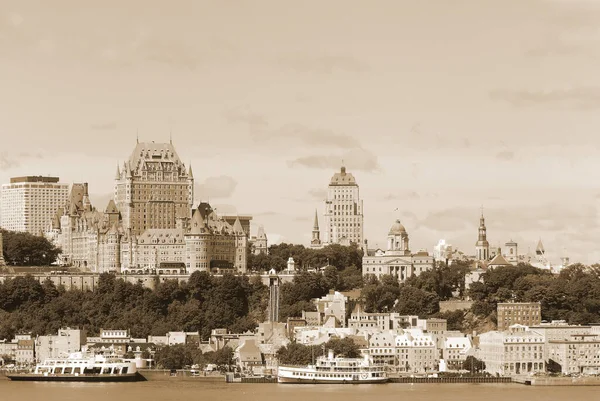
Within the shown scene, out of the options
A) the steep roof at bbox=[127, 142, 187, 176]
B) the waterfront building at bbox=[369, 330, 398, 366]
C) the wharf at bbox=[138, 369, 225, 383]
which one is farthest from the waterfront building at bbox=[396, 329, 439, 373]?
the steep roof at bbox=[127, 142, 187, 176]

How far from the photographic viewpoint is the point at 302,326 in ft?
508

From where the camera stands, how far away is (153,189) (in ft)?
606

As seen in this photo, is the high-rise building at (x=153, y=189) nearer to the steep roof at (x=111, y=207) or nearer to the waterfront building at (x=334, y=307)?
the steep roof at (x=111, y=207)

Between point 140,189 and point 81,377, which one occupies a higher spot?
point 140,189

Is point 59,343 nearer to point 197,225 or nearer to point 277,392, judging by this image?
point 197,225

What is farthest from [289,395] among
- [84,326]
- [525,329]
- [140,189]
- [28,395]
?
[140,189]

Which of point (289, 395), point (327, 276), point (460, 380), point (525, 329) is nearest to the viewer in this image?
point (289, 395)

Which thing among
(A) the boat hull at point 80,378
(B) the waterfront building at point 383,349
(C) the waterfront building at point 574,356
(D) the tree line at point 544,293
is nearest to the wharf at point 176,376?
(A) the boat hull at point 80,378

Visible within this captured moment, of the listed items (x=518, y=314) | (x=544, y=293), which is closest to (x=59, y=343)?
(x=518, y=314)

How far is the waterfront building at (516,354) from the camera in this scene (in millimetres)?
138875

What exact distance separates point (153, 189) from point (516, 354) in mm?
57549

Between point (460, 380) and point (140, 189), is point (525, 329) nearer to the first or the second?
point (460, 380)

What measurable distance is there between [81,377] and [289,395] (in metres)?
24.6

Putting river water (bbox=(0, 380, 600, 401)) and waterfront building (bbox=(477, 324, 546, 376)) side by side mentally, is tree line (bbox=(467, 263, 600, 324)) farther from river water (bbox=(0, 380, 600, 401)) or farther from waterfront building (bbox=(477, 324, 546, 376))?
river water (bbox=(0, 380, 600, 401))
